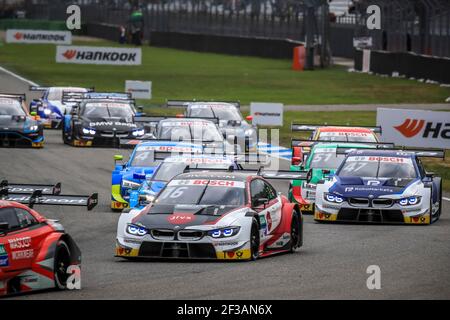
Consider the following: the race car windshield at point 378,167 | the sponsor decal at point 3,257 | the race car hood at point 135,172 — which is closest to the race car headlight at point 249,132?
the race car hood at point 135,172

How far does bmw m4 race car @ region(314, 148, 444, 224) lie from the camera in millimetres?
22062

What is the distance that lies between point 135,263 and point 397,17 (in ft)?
151

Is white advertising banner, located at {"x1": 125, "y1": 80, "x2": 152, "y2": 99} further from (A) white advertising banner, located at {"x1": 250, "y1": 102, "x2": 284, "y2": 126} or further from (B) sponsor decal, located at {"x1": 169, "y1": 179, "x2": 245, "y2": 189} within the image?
(B) sponsor decal, located at {"x1": 169, "y1": 179, "x2": 245, "y2": 189}

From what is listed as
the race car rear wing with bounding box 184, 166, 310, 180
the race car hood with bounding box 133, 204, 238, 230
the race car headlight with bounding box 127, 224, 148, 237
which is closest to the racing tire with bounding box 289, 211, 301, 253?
the race car rear wing with bounding box 184, 166, 310, 180

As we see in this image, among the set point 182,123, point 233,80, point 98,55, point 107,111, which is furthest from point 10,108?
point 98,55

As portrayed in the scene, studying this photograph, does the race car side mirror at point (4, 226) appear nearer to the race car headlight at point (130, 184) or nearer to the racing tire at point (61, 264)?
the racing tire at point (61, 264)

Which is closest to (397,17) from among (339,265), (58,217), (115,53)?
(115,53)

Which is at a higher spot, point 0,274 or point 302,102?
point 0,274

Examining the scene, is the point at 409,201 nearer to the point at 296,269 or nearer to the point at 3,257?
the point at 296,269

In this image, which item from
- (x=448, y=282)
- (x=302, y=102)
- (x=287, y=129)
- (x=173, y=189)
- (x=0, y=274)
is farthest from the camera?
(x=302, y=102)

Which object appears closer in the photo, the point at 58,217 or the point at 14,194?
the point at 14,194

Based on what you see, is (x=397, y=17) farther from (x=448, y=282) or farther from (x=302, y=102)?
(x=448, y=282)

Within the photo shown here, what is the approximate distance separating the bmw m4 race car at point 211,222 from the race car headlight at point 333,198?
143 inches

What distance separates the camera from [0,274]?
13680mm
